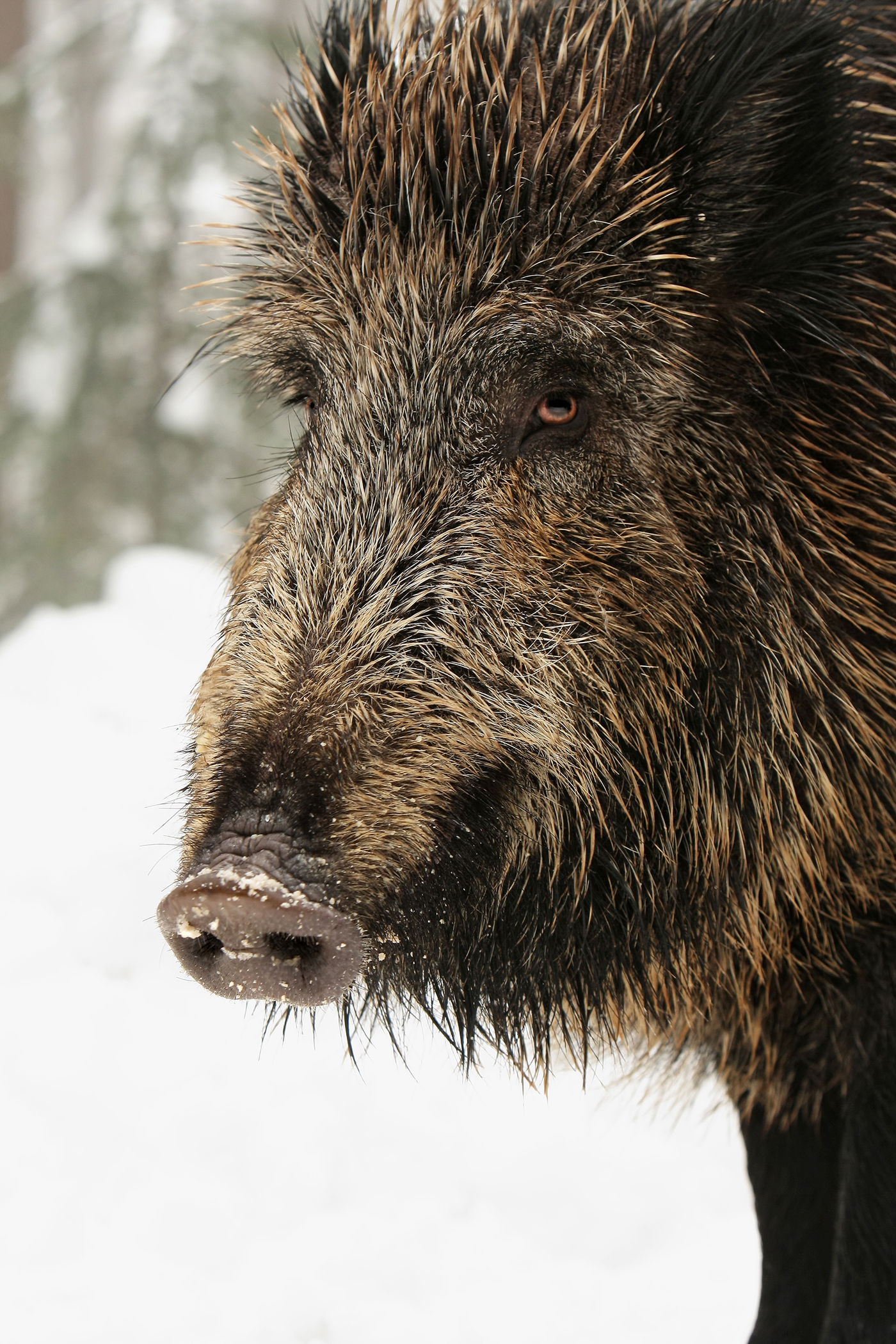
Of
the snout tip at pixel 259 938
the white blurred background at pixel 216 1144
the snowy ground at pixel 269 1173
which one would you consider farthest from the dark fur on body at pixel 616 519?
the snowy ground at pixel 269 1173

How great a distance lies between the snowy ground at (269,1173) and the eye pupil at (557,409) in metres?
1.78

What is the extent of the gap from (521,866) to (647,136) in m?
1.55

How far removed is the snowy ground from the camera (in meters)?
3.65

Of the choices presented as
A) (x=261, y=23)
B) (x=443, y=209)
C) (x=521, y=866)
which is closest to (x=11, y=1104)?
(x=521, y=866)

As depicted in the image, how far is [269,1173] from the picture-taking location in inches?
166

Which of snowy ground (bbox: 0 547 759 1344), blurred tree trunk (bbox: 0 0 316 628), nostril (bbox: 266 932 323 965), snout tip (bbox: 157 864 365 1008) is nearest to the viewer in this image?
snout tip (bbox: 157 864 365 1008)

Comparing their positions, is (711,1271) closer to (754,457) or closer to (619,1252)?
(619,1252)

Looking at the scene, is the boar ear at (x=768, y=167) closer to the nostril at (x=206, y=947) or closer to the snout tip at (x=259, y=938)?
the snout tip at (x=259, y=938)

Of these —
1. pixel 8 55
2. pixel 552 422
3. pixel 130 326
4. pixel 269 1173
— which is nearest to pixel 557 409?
Answer: pixel 552 422

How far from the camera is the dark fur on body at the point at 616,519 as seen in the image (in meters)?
2.82

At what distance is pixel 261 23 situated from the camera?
9.52m

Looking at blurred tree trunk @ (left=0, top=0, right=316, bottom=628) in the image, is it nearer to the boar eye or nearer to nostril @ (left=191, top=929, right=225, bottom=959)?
the boar eye

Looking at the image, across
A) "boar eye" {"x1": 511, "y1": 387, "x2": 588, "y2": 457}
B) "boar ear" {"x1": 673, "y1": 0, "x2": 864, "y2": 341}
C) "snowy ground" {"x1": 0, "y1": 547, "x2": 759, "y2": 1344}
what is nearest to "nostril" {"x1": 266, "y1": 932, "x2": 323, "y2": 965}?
"boar eye" {"x1": 511, "y1": 387, "x2": 588, "y2": 457}

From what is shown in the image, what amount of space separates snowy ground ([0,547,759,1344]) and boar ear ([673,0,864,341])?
87.1 inches
